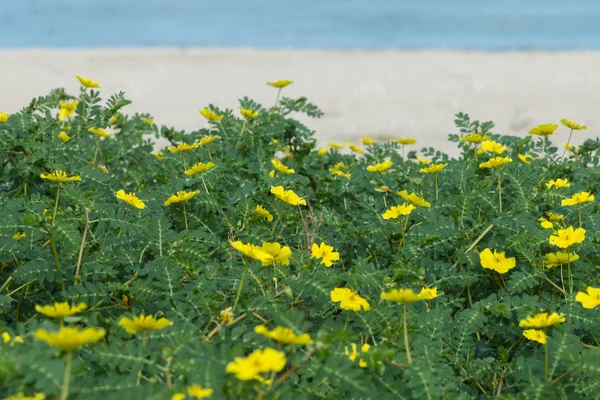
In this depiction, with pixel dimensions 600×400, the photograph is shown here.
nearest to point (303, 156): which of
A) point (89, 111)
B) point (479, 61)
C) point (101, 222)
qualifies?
point (89, 111)

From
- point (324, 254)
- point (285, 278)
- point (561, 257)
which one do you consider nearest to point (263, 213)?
point (324, 254)

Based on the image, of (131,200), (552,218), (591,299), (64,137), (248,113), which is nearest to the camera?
(591,299)

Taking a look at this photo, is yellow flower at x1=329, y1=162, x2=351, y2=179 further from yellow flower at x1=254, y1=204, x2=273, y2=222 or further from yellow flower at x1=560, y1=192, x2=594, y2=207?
yellow flower at x1=560, y1=192, x2=594, y2=207

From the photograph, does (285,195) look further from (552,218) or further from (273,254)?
(552,218)

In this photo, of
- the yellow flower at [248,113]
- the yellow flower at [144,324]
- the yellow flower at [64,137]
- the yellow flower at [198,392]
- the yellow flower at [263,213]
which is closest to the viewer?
the yellow flower at [198,392]

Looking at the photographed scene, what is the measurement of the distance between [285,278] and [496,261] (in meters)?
0.66

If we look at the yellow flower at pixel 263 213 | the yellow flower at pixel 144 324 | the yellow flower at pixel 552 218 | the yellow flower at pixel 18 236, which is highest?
the yellow flower at pixel 144 324

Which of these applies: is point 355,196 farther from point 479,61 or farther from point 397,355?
point 479,61

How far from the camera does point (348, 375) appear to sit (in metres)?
1.72

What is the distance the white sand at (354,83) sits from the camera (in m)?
8.13

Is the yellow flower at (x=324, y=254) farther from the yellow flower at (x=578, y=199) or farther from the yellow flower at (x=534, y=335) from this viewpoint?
the yellow flower at (x=578, y=199)

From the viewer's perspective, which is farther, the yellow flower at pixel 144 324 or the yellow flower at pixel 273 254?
the yellow flower at pixel 273 254

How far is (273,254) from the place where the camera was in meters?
2.01

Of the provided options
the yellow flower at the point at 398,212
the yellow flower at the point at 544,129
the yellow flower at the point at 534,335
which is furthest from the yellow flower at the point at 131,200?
the yellow flower at the point at 544,129
